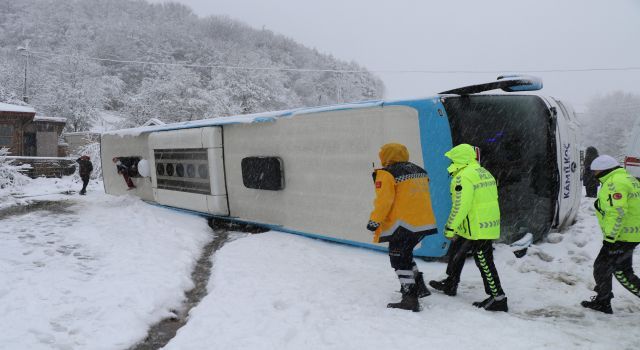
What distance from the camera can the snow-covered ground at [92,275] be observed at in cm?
387

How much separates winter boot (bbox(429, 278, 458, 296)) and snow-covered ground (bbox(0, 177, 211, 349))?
2.93 meters

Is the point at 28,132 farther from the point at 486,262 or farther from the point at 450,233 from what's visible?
the point at 486,262

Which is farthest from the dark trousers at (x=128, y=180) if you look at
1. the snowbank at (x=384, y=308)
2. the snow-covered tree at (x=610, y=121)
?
the snow-covered tree at (x=610, y=121)

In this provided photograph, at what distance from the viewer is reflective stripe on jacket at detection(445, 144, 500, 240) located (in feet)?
13.3

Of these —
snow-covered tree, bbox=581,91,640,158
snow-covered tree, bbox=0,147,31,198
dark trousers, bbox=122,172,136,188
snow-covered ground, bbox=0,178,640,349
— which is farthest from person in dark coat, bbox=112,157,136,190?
snow-covered tree, bbox=581,91,640,158

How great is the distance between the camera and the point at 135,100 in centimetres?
4022

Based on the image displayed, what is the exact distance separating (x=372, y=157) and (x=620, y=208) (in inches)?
121

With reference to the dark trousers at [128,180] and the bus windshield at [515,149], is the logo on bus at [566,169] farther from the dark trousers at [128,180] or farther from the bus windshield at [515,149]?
the dark trousers at [128,180]

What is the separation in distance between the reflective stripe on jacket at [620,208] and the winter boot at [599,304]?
0.58 metres

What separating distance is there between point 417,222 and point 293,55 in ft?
299

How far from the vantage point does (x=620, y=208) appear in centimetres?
384

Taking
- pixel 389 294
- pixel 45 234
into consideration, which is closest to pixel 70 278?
pixel 45 234

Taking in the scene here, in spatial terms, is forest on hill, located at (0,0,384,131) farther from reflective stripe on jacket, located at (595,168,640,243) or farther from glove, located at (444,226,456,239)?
reflective stripe on jacket, located at (595,168,640,243)

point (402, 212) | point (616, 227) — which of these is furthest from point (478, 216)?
→ point (616, 227)
